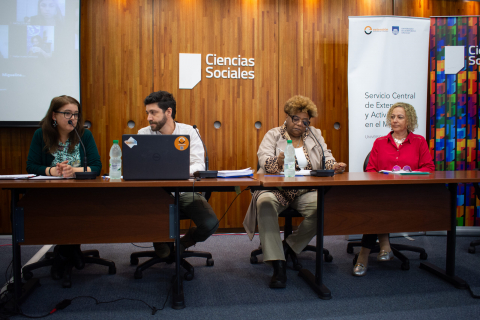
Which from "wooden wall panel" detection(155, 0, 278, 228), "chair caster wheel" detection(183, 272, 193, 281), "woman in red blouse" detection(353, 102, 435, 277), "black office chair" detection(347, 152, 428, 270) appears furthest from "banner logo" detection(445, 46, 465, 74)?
"chair caster wheel" detection(183, 272, 193, 281)

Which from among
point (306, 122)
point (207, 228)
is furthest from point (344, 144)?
point (207, 228)

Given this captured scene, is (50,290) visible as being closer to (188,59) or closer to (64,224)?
(64,224)

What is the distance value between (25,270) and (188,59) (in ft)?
7.64

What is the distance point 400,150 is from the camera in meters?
2.54

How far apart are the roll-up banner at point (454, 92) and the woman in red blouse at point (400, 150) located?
0.99 m

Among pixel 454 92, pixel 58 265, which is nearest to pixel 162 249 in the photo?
pixel 58 265

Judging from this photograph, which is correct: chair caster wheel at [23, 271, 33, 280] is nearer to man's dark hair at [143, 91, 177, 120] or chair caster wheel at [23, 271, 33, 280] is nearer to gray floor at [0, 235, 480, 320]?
gray floor at [0, 235, 480, 320]

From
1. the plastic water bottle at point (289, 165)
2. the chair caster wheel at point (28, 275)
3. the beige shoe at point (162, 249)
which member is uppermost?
the plastic water bottle at point (289, 165)

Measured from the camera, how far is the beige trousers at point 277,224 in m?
1.95

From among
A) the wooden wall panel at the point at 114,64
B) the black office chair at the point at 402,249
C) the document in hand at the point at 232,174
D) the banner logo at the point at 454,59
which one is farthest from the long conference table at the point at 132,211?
the banner logo at the point at 454,59

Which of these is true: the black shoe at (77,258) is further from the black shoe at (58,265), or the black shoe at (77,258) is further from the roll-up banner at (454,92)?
the roll-up banner at (454,92)

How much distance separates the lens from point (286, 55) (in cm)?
344

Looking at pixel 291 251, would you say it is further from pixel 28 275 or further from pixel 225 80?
pixel 225 80

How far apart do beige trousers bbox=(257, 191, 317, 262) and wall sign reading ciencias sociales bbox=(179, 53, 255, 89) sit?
169 cm
